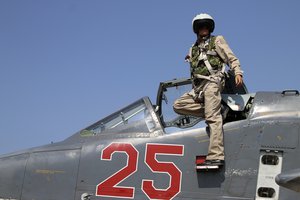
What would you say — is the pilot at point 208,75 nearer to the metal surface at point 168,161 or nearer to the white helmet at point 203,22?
the white helmet at point 203,22

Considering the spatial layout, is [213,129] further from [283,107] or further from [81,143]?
[81,143]

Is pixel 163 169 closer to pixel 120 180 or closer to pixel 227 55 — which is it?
pixel 120 180

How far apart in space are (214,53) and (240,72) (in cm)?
66

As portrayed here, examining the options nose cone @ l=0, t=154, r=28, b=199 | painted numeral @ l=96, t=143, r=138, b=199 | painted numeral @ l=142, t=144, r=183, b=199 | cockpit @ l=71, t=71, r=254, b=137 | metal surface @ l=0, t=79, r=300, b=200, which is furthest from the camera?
cockpit @ l=71, t=71, r=254, b=137

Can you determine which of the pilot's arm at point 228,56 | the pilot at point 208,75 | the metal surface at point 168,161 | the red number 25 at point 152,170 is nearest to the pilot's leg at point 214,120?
the pilot at point 208,75

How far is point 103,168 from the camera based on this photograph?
780 cm

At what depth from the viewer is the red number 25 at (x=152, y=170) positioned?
7574mm

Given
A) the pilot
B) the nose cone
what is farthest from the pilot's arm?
the nose cone

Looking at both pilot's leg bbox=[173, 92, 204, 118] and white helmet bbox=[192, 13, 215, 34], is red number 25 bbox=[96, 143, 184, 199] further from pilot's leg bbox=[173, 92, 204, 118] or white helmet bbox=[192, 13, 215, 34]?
white helmet bbox=[192, 13, 215, 34]

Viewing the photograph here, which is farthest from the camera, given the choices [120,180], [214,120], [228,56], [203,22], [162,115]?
[162,115]

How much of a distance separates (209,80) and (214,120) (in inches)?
29.1

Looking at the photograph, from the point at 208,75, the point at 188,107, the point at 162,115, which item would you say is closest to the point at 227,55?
the point at 208,75

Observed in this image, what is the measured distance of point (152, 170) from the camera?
768 centimetres

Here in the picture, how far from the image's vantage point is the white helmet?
8.18 meters
